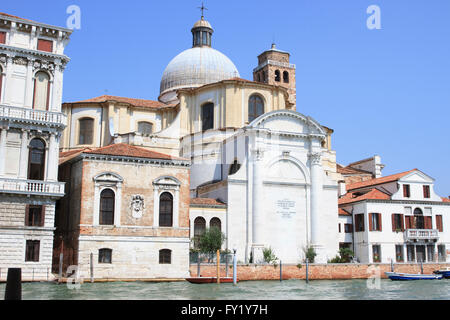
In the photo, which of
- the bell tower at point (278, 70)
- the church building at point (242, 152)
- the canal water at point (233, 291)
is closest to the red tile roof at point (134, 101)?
the church building at point (242, 152)

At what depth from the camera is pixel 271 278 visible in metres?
28.2

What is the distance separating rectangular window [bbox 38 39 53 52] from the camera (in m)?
25.8

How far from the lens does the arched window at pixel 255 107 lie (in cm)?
3775

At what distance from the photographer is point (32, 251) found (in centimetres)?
2417

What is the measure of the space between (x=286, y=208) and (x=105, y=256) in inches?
486

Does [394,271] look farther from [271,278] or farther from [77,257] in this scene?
[77,257]

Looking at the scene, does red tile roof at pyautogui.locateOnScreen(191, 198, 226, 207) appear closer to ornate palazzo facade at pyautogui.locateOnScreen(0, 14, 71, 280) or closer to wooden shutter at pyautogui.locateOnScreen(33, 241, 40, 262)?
ornate palazzo facade at pyautogui.locateOnScreen(0, 14, 71, 280)

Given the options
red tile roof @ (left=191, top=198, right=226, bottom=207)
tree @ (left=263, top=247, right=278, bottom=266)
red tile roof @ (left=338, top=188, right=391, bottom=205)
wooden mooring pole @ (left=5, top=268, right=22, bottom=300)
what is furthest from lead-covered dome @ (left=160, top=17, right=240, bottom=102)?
wooden mooring pole @ (left=5, top=268, right=22, bottom=300)

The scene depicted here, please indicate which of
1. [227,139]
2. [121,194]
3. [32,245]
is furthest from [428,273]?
[32,245]

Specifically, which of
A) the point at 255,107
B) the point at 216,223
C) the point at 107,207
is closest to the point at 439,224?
the point at 255,107

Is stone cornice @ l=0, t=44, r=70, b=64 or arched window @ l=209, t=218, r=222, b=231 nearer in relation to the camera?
stone cornice @ l=0, t=44, r=70, b=64

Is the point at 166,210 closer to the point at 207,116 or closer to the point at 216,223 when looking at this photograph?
the point at 216,223

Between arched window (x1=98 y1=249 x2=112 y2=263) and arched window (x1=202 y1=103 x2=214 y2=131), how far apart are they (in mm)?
14559

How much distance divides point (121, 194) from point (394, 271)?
16618mm
